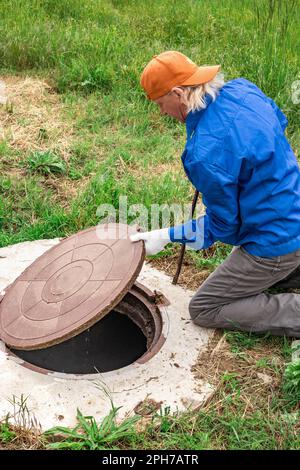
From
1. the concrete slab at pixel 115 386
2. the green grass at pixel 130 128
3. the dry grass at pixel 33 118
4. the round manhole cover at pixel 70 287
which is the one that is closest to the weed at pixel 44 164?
the green grass at pixel 130 128

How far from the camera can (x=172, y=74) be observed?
3.13 metres

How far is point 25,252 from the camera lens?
13.8 ft

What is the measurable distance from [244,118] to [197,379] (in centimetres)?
135

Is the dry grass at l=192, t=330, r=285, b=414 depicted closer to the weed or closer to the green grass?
the green grass

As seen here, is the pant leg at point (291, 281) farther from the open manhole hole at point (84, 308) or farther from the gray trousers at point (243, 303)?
the open manhole hole at point (84, 308)

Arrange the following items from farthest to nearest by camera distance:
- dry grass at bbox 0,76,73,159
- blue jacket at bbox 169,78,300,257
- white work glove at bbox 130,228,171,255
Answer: dry grass at bbox 0,76,73,159
white work glove at bbox 130,228,171,255
blue jacket at bbox 169,78,300,257

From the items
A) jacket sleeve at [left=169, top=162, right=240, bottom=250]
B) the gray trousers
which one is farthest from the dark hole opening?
jacket sleeve at [left=169, top=162, right=240, bottom=250]

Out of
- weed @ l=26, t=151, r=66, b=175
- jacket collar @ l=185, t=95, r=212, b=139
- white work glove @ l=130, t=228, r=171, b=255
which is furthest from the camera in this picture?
weed @ l=26, t=151, r=66, b=175

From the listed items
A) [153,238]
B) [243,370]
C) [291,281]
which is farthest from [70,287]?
[291,281]

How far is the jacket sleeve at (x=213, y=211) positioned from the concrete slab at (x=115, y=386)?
1.87 feet

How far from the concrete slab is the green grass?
0.10 m

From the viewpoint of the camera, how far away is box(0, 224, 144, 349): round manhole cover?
10.7 feet

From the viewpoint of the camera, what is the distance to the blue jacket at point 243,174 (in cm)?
306

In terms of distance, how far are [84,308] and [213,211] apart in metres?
0.83
